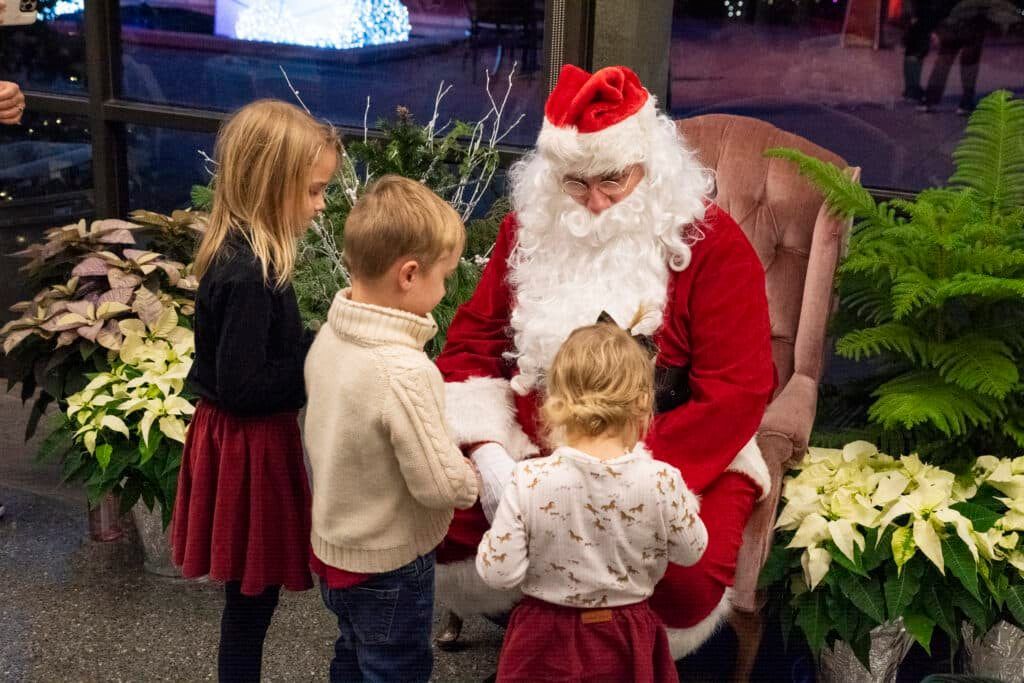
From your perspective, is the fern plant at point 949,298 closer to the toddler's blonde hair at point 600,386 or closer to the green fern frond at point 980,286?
the green fern frond at point 980,286

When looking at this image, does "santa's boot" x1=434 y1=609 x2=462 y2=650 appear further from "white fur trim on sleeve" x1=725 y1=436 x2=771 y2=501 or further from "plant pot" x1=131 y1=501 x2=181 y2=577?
"white fur trim on sleeve" x1=725 y1=436 x2=771 y2=501

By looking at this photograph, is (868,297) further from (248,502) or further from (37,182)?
(37,182)

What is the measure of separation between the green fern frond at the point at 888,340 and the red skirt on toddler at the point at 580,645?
1.01 metres

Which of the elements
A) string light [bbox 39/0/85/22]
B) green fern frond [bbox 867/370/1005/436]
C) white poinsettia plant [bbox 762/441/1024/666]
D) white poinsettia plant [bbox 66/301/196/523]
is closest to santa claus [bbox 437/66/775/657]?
white poinsettia plant [bbox 762/441/1024/666]

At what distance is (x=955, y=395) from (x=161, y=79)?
366 centimetres

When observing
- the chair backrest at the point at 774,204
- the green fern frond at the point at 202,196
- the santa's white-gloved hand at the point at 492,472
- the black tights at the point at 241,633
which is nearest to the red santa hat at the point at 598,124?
the chair backrest at the point at 774,204

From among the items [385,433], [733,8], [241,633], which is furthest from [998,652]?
[733,8]

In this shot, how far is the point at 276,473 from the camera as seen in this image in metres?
2.44

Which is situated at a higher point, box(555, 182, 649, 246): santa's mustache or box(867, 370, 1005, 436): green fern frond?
box(555, 182, 649, 246): santa's mustache

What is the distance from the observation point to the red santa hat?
2643mm

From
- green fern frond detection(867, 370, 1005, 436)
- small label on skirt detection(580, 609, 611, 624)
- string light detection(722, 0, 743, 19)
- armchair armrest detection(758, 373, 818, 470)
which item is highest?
string light detection(722, 0, 743, 19)

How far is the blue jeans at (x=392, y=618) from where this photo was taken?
7.34 feet

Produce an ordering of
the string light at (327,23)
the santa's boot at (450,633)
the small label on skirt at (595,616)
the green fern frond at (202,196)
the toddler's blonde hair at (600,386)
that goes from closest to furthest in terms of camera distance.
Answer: the toddler's blonde hair at (600,386)
the small label on skirt at (595,616)
the santa's boot at (450,633)
the green fern frond at (202,196)
the string light at (327,23)

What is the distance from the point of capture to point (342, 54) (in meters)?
4.64
